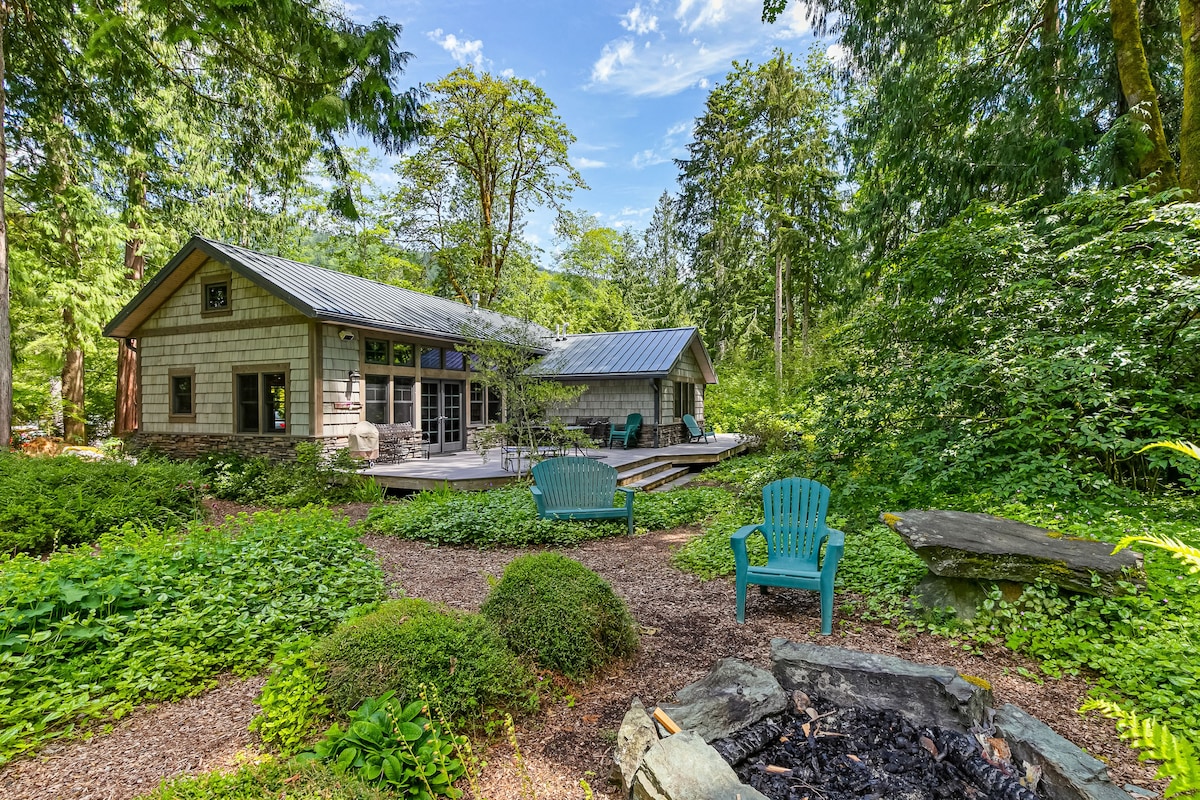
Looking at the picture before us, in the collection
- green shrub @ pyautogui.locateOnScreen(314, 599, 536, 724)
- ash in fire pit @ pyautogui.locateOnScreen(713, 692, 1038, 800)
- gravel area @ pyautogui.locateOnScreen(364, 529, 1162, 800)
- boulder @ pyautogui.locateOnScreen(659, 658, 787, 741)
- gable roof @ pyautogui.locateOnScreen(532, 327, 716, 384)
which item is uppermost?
gable roof @ pyautogui.locateOnScreen(532, 327, 716, 384)

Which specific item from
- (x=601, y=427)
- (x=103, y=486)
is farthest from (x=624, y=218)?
(x=103, y=486)

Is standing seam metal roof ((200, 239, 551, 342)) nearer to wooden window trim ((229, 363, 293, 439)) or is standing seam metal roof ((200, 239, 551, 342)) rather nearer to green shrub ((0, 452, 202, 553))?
wooden window trim ((229, 363, 293, 439))

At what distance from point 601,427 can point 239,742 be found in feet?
39.4

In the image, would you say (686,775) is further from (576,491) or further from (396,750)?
(576,491)

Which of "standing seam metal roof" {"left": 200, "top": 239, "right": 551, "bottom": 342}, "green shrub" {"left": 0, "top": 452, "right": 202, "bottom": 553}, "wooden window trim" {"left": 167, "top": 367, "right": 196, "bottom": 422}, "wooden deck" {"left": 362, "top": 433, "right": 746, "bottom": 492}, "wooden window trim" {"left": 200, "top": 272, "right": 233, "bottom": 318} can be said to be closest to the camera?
"green shrub" {"left": 0, "top": 452, "right": 202, "bottom": 553}

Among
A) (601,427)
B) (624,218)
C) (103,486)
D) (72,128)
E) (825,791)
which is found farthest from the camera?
(624,218)

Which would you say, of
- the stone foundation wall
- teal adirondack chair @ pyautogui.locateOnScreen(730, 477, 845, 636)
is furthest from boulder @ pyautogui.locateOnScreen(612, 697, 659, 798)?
the stone foundation wall

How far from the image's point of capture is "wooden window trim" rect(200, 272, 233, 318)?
10.3 m

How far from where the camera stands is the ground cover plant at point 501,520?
6.02 metres

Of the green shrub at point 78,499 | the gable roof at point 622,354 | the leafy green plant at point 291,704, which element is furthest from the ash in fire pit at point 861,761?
the gable roof at point 622,354

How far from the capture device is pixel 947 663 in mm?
2996

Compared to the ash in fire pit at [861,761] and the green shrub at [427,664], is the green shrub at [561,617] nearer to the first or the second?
the green shrub at [427,664]

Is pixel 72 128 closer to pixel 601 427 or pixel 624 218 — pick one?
pixel 601 427

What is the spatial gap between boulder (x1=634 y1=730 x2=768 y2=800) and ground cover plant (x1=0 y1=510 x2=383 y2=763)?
234 centimetres
